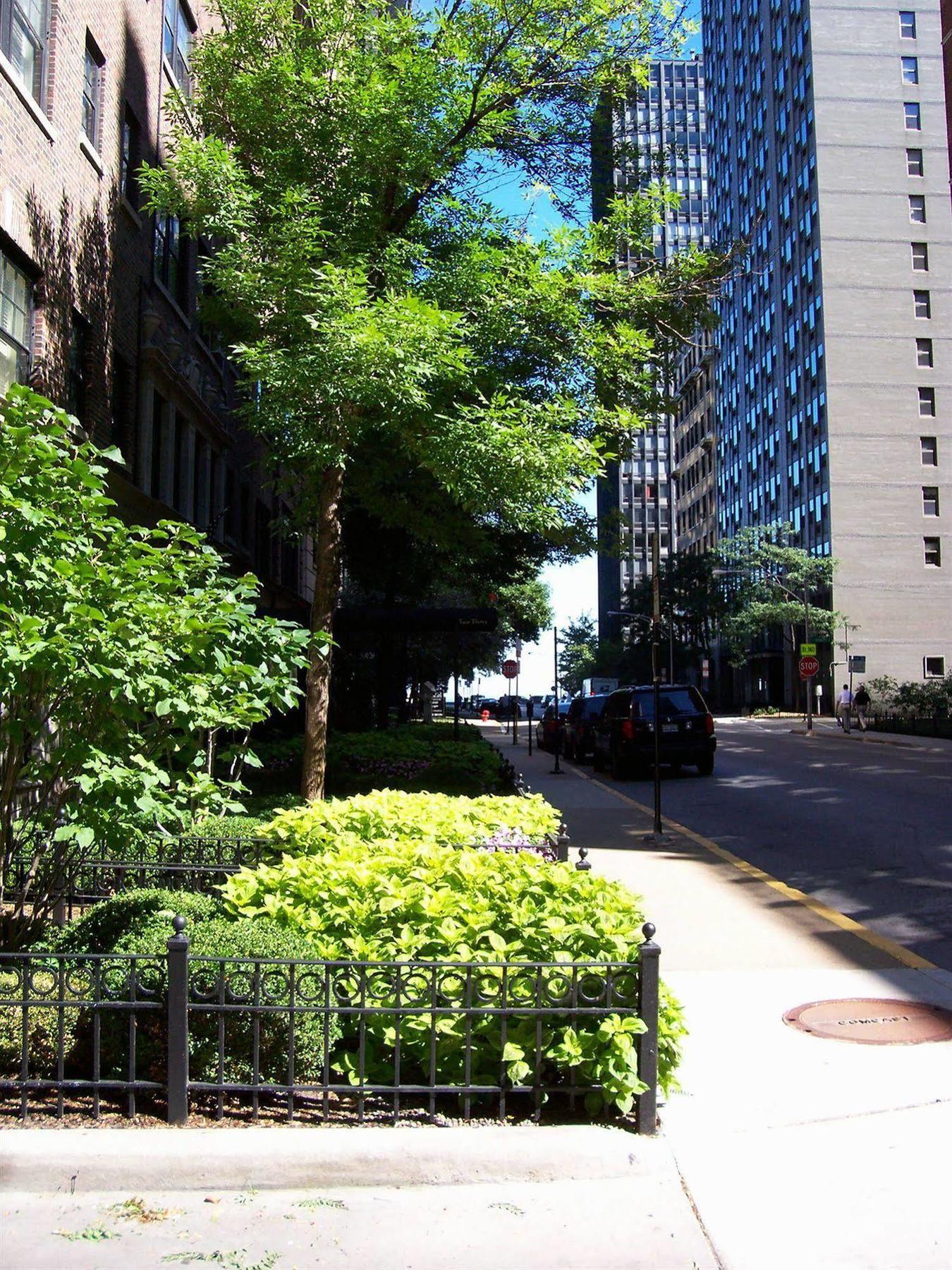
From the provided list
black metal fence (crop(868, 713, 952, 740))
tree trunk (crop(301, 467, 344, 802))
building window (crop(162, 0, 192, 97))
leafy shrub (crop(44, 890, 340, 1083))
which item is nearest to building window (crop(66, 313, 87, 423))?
tree trunk (crop(301, 467, 344, 802))

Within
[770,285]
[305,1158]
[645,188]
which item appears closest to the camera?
[305,1158]

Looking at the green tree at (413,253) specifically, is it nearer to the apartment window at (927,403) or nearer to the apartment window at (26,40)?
the apartment window at (26,40)

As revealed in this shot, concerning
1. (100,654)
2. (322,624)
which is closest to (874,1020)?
(100,654)

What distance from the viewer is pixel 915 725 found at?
39812mm

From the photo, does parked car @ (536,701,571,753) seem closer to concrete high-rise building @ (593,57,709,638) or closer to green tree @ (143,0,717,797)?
concrete high-rise building @ (593,57,709,638)

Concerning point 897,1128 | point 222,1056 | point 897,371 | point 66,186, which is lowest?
point 897,1128

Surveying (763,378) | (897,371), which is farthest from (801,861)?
(763,378)

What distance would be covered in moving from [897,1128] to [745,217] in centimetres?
8330

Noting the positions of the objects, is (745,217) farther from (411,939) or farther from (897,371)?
(411,939)

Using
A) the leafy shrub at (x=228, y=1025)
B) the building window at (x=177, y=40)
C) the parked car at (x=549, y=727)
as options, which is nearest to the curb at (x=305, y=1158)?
the leafy shrub at (x=228, y=1025)

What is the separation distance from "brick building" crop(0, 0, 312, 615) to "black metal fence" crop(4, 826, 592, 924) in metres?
5.52

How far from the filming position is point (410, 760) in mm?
14109

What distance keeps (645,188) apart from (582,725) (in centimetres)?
1802

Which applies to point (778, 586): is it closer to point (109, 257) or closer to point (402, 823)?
point (109, 257)
